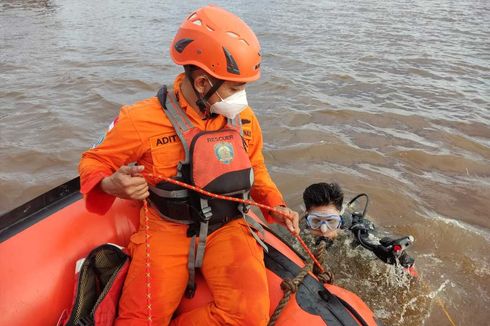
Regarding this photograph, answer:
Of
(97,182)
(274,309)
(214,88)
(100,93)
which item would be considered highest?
(214,88)

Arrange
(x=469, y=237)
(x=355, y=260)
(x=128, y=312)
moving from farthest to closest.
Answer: (x=469, y=237)
(x=355, y=260)
(x=128, y=312)

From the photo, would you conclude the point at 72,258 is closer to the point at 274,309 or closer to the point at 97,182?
the point at 97,182

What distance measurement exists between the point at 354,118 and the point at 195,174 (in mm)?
4298

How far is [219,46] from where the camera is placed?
2080mm

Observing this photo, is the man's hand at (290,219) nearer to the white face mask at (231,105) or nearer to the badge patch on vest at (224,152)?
the badge patch on vest at (224,152)

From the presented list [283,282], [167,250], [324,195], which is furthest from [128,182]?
[324,195]

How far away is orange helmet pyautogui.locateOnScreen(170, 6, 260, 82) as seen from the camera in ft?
6.86

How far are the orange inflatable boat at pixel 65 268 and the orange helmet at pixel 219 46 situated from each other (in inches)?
40.1

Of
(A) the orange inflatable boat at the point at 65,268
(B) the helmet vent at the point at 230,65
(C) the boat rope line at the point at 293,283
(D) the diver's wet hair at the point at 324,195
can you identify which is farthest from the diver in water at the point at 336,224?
(B) the helmet vent at the point at 230,65

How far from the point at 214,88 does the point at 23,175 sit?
3347 millimetres

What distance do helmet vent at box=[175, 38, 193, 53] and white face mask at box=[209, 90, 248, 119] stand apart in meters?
0.34

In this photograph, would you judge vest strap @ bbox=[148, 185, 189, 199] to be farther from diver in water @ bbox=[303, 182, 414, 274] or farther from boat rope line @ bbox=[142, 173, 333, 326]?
diver in water @ bbox=[303, 182, 414, 274]

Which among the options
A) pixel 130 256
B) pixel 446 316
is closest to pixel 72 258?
pixel 130 256

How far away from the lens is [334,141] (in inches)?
211
